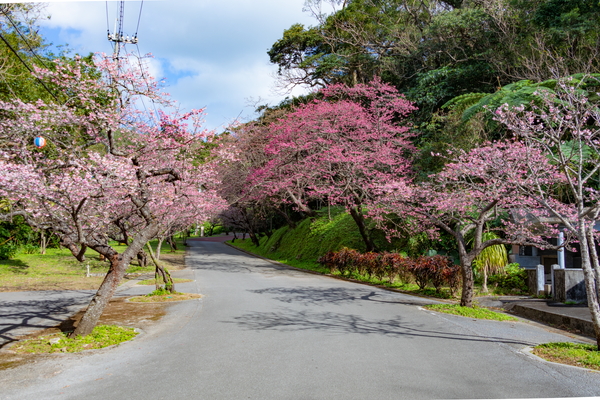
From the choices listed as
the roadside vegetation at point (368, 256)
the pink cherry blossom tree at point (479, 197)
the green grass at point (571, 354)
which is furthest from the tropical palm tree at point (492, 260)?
the green grass at point (571, 354)

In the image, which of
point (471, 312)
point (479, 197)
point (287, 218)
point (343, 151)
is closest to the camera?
point (471, 312)

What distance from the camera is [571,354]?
6262 mm

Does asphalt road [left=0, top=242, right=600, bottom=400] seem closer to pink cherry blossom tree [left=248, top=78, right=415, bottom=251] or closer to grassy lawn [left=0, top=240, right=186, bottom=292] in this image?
grassy lawn [left=0, top=240, right=186, bottom=292]

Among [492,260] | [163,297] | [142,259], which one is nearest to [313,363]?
[163,297]

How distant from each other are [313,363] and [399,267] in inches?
387

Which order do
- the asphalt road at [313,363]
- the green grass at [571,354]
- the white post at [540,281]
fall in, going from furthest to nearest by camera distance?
1. the white post at [540,281]
2. the green grass at [571,354]
3. the asphalt road at [313,363]

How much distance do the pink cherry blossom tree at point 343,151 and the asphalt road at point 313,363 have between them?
10507mm

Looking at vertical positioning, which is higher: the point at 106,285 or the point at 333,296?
the point at 106,285

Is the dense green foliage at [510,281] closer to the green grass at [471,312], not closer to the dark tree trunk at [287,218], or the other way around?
the green grass at [471,312]

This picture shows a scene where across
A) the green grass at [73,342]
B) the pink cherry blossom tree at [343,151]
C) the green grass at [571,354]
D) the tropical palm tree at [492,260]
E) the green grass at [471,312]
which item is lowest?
the green grass at [73,342]

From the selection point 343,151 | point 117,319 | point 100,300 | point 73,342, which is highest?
point 343,151

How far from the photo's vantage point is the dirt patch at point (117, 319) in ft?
21.3

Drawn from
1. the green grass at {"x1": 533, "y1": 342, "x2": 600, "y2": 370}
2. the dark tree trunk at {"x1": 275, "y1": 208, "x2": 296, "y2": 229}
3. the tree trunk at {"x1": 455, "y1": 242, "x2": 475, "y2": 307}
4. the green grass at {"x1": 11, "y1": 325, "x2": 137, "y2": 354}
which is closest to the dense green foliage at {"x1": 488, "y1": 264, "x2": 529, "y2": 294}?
the tree trunk at {"x1": 455, "y1": 242, "x2": 475, "y2": 307}

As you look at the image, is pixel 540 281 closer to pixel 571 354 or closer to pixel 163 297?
pixel 571 354
